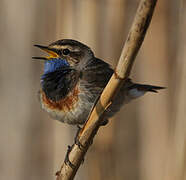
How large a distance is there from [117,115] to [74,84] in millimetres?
838

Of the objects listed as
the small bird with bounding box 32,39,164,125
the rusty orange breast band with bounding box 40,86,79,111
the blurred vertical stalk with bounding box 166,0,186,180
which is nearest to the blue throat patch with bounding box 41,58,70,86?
the small bird with bounding box 32,39,164,125

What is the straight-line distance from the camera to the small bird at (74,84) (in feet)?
7.09

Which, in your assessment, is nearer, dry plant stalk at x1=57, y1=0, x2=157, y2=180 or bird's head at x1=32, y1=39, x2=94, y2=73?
dry plant stalk at x1=57, y1=0, x2=157, y2=180

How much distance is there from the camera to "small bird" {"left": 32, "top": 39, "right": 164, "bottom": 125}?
2162mm

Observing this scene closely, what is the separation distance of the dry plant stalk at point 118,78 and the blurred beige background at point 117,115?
65 cm

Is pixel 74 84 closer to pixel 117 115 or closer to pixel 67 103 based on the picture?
pixel 67 103

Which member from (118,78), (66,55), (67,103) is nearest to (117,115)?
(66,55)

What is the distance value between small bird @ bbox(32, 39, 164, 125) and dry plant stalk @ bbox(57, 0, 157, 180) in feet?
1.56

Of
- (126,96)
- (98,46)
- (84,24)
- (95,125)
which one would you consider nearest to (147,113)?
(126,96)

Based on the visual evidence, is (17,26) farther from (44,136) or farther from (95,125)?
(95,125)

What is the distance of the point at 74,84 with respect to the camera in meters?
2.22

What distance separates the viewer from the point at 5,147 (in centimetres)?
317

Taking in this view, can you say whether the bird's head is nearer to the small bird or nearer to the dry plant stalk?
the small bird

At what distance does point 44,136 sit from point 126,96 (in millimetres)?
1079
